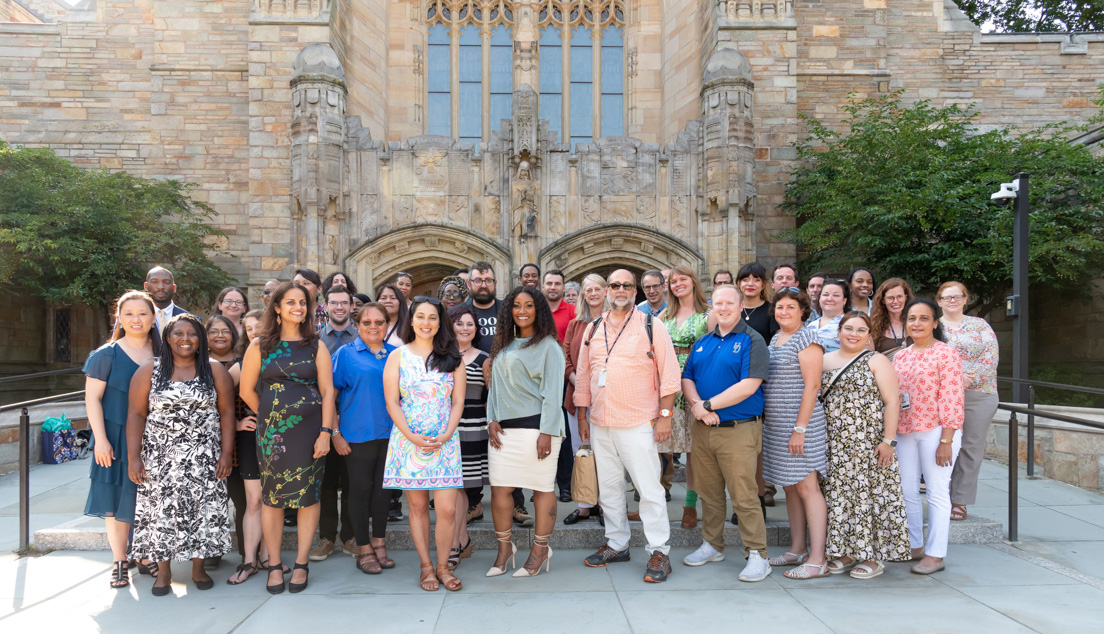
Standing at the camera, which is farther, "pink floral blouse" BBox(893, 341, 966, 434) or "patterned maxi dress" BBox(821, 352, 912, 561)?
"pink floral blouse" BBox(893, 341, 966, 434)

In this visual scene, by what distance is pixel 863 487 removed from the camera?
12.8 feet

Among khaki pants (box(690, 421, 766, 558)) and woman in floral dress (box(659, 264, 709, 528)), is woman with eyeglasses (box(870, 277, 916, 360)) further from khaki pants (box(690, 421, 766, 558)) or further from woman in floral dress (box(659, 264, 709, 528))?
khaki pants (box(690, 421, 766, 558))

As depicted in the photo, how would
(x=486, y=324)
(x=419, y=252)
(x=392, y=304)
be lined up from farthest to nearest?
(x=419, y=252) < (x=486, y=324) < (x=392, y=304)

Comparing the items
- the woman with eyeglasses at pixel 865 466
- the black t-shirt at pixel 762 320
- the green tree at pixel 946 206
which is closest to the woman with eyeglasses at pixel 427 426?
the black t-shirt at pixel 762 320

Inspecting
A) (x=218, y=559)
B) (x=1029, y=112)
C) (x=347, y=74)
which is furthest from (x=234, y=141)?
(x=1029, y=112)

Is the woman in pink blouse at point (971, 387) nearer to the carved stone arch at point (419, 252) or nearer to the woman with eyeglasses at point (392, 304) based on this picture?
the woman with eyeglasses at point (392, 304)

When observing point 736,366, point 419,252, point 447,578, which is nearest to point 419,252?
point 419,252

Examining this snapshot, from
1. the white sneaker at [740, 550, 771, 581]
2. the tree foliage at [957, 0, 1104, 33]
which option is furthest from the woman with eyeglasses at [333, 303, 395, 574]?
the tree foliage at [957, 0, 1104, 33]

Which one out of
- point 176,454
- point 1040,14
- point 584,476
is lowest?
point 584,476

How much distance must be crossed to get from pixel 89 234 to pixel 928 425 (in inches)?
507

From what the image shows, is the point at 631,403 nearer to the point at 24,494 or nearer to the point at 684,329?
the point at 684,329

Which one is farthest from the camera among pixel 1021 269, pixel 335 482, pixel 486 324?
pixel 1021 269

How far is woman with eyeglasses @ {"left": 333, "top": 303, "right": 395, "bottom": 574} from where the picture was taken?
3934 millimetres

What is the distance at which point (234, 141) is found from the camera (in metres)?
13.5
